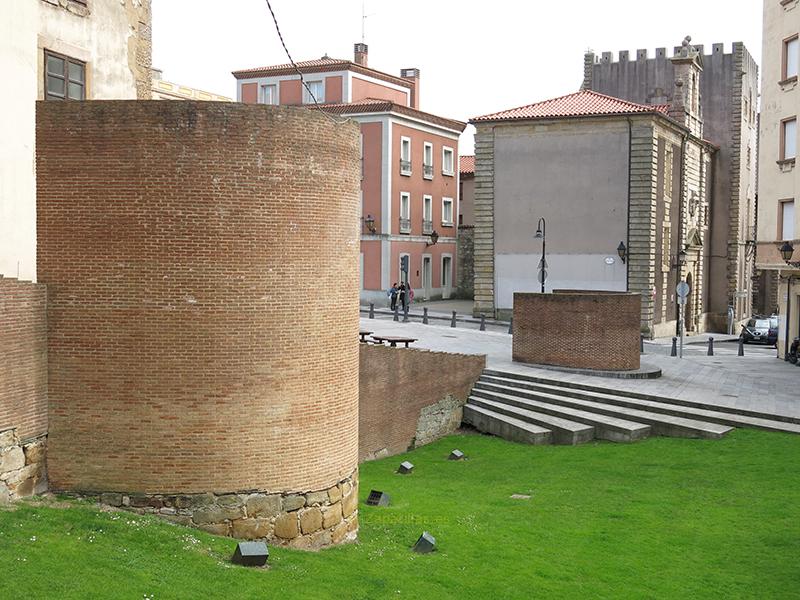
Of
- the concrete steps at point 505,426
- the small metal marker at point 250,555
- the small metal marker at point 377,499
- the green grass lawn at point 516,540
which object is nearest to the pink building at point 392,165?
the concrete steps at point 505,426

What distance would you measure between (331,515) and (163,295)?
150 inches

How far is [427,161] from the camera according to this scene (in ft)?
166

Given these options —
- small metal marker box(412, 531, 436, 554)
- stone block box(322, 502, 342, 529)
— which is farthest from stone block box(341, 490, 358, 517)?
small metal marker box(412, 531, 436, 554)

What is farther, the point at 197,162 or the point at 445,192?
the point at 445,192

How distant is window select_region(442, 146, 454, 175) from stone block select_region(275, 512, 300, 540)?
1628 inches

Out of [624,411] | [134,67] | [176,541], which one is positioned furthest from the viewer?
[624,411]

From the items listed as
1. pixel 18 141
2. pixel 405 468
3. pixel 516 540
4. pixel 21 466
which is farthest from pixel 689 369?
pixel 18 141

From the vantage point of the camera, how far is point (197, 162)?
11.8 m

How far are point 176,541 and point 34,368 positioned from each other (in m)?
2.74

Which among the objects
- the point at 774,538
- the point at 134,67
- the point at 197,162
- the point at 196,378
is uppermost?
the point at 134,67

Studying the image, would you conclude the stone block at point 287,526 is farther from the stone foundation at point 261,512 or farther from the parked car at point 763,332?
the parked car at point 763,332

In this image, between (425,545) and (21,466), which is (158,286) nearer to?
(21,466)

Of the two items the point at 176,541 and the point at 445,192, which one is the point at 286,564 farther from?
the point at 445,192

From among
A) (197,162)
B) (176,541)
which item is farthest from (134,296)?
(176,541)
